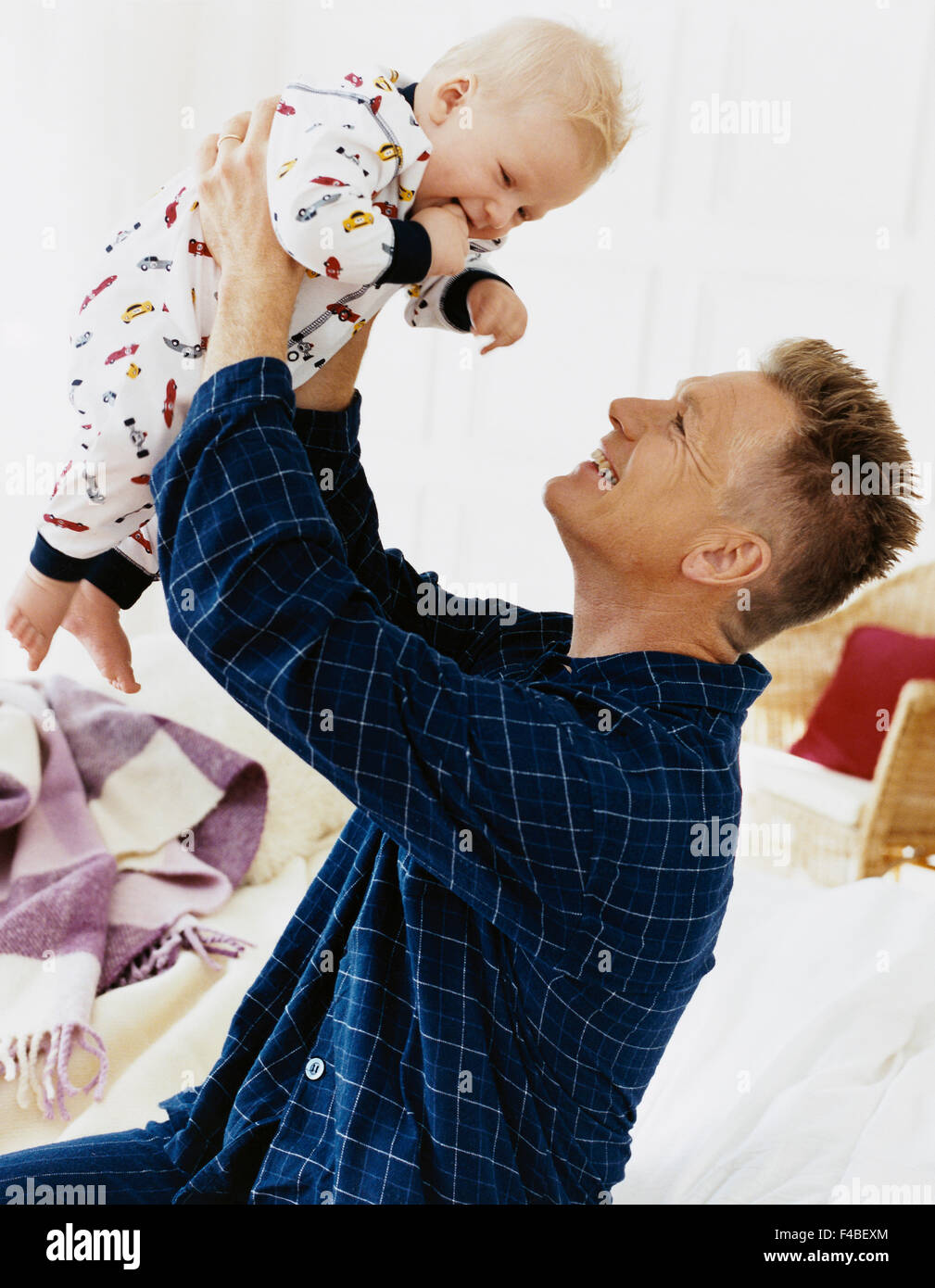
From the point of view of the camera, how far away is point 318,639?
912mm

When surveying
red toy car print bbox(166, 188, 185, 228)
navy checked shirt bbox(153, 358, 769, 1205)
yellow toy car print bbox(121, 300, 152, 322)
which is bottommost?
navy checked shirt bbox(153, 358, 769, 1205)

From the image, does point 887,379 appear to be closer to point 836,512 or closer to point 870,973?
point 870,973

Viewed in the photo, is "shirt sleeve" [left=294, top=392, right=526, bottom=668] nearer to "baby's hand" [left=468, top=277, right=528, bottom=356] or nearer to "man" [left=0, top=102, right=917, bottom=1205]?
"man" [left=0, top=102, right=917, bottom=1205]

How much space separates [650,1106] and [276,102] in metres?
1.30

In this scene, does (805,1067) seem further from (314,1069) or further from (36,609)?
(36,609)

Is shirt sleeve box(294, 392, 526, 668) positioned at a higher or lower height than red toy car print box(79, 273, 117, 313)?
lower

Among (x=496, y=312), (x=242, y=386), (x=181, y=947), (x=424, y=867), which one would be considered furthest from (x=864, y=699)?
(x=242, y=386)

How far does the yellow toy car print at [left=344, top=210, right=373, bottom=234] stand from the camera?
3.34 ft

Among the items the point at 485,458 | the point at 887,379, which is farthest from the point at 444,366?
the point at 887,379

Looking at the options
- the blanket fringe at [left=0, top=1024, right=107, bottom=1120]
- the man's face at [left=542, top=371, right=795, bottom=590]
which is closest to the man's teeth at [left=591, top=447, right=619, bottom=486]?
the man's face at [left=542, top=371, right=795, bottom=590]

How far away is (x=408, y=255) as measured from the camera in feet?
3.56

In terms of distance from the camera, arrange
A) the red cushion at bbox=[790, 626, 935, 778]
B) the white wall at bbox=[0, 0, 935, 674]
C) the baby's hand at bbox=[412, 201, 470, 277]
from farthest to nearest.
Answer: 1. the white wall at bbox=[0, 0, 935, 674]
2. the red cushion at bbox=[790, 626, 935, 778]
3. the baby's hand at bbox=[412, 201, 470, 277]

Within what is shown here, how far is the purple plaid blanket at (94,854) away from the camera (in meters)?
1.83

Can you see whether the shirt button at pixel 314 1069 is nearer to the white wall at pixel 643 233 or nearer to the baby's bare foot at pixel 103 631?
the baby's bare foot at pixel 103 631
